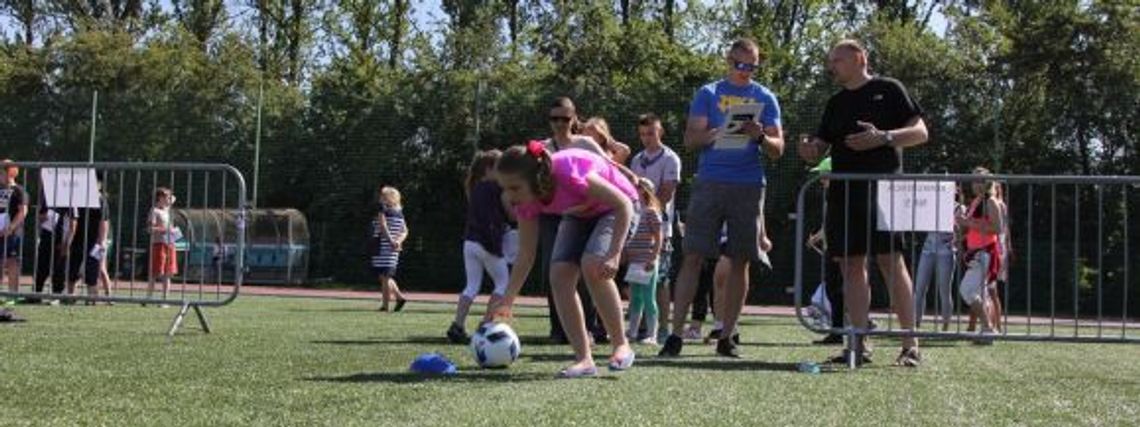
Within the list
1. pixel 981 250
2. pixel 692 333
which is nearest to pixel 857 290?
pixel 692 333

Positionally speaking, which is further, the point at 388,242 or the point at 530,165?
the point at 388,242

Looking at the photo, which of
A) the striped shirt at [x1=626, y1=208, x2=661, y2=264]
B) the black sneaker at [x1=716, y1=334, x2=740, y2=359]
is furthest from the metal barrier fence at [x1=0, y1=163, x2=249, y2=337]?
the black sneaker at [x1=716, y1=334, x2=740, y2=359]

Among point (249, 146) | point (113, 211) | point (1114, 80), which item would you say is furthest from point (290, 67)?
point (1114, 80)

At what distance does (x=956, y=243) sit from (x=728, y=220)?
309 cm

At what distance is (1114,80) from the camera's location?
2245 centimetres

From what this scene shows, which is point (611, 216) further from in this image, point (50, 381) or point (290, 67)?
point (290, 67)

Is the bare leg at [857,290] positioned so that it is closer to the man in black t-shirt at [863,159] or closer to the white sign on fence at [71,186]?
the man in black t-shirt at [863,159]

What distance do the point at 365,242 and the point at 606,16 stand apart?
54.2 feet

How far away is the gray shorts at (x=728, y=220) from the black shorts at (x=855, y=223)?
417 mm

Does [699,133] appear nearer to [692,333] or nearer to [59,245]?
[692,333]

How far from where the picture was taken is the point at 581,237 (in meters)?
5.73

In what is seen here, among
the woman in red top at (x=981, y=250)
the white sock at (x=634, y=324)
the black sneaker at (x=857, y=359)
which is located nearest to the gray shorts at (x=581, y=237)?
the black sneaker at (x=857, y=359)

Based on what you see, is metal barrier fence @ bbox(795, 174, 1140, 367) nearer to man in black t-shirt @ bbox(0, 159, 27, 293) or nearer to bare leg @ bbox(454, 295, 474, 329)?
bare leg @ bbox(454, 295, 474, 329)

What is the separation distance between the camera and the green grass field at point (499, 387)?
4230 millimetres
